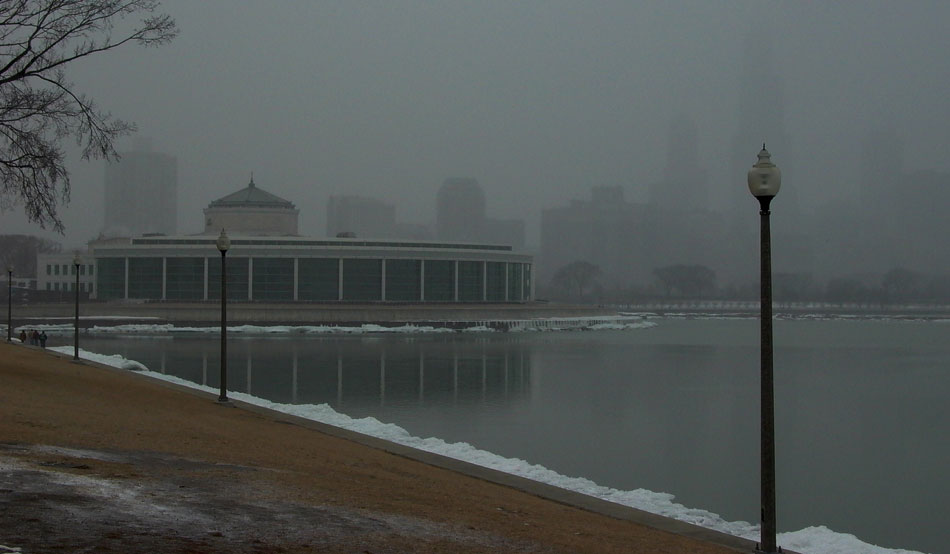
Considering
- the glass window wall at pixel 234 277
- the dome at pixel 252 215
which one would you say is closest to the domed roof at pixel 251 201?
the dome at pixel 252 215

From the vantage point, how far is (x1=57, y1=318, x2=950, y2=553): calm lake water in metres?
21.5

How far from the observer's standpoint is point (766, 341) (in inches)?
499

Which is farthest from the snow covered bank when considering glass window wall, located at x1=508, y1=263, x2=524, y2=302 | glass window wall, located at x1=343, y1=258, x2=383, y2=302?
glass window wall, located at x1=343, y1=258, x2=383, y2=302

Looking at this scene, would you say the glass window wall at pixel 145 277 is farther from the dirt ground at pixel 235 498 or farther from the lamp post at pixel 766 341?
the lamp post at pixel 766 341

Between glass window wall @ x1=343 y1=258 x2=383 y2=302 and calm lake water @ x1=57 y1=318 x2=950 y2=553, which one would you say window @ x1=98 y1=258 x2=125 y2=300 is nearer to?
glass window wall @ x1=343 y1=258 x2=383 y2=302

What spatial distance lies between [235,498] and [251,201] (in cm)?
12879

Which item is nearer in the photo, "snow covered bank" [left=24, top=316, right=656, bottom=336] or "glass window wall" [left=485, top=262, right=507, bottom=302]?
"snow covered bank" [left=24, top=316, right=656, bottom=336]

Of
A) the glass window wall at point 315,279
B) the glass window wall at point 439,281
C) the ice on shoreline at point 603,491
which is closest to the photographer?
the ice on shoreline at point 603,491

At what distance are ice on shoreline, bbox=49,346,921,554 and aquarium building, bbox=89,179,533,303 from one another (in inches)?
3539

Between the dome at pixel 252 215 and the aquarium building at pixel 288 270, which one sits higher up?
the dome at pixel 252 215

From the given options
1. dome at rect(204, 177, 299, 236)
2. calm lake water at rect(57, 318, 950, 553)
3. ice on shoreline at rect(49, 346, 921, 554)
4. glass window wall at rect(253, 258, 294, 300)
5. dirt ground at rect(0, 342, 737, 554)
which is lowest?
calm lake water at rect(57, 318, 950, 553)

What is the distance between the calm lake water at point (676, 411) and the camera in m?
21.5

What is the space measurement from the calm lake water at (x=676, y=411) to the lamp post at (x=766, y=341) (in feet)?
20.4

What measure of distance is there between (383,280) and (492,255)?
15684mm
